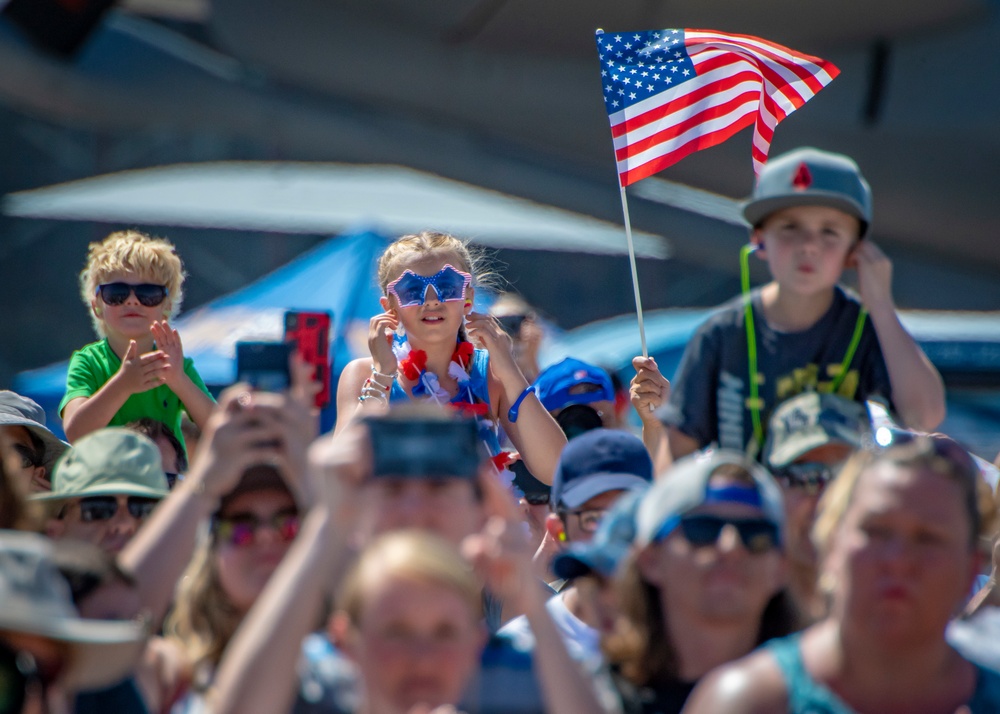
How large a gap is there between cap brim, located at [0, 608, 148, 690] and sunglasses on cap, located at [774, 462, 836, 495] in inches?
61.7

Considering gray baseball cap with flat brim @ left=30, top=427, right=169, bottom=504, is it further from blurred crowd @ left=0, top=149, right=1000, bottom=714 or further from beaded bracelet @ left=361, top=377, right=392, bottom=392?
beaded bracelet @ left=361, top=377, right=392, bottom=392

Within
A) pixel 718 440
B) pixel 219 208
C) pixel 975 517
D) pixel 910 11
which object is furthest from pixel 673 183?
pixel 975 517

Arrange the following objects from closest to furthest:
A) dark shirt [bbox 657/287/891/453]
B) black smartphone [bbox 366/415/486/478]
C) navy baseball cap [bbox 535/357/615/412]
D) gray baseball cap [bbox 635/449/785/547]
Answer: black smartphone [bbox 366/415/486/478] → gray baseball cap [bbox 635/449/785/547] → dark shirt [bbox 657/287/891/453] → navy baseball cap [bbox 535/357/615/412]

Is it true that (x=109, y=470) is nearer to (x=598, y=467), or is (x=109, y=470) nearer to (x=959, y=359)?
(x=598, y=467)

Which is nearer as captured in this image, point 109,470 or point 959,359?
point 109,470

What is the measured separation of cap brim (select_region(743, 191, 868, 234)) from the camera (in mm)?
3143

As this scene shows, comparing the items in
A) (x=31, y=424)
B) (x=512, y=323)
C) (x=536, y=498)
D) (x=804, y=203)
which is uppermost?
(x=804, y=203)

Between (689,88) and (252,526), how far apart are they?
8.41ft

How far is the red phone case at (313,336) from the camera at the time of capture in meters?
4.00

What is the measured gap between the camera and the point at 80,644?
7.62 ft

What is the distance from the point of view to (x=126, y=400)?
457cm

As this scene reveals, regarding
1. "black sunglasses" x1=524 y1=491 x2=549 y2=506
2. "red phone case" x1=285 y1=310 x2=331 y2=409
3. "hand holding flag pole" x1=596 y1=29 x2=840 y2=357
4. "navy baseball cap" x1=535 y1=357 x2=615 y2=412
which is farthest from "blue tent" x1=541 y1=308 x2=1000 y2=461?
"red phone case" x1=285 y1=310 x2=331 y2=409

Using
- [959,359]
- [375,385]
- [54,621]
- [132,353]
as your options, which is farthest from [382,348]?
[959,359]

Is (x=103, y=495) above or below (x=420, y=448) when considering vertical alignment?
below
